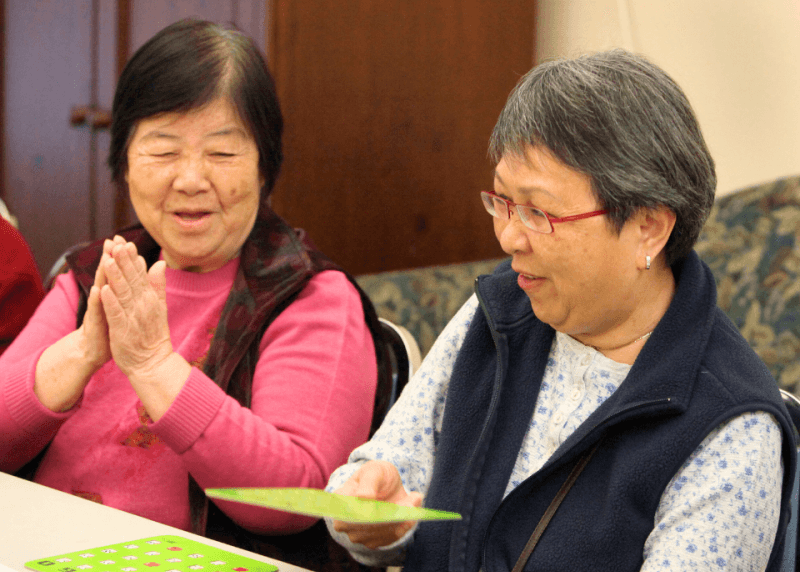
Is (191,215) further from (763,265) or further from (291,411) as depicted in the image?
(763,265)

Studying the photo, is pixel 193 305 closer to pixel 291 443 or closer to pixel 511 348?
pixel 291 443

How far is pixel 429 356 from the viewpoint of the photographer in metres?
1.15

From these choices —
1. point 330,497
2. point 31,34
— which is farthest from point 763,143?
point 31,34

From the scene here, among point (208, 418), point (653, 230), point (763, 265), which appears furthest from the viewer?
point (763, 265)

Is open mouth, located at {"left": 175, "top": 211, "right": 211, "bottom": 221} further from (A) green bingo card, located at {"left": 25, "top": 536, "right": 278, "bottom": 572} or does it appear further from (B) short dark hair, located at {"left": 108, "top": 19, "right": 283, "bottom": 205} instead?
(A) green bingo card, located at {"left": 25, "top": 536, "right": 278, "bottom": 572}

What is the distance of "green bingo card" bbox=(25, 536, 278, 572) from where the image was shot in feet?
2.72

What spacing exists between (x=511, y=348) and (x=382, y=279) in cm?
114

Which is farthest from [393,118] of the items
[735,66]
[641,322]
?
[641,322]

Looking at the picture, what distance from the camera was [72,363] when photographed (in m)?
1.30

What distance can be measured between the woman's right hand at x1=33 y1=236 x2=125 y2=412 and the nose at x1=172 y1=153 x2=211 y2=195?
162mm

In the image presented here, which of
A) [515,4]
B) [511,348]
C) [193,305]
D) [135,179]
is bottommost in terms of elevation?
[193,305]

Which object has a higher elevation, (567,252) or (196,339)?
(567,252)

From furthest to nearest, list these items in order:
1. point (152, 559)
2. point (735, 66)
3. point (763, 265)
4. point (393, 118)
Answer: point (393, 118) < point (735, 66) < point (763, 265) < point (152, 559)

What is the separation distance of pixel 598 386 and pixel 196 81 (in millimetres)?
826
